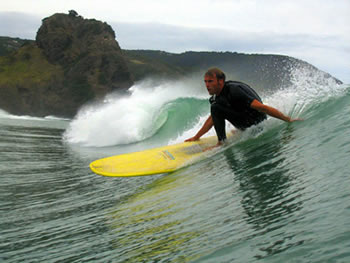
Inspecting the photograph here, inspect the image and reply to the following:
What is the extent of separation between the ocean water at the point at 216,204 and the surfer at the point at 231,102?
0.42m

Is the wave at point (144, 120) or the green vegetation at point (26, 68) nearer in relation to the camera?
the wave at point (144, 120)

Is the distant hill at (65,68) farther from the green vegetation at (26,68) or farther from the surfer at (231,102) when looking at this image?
the surfer at (231,102)

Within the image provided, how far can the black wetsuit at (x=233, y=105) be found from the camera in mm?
5531

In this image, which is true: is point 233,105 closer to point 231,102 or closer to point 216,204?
point 231,102

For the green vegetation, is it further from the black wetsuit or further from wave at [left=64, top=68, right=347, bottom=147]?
the black wetsuit

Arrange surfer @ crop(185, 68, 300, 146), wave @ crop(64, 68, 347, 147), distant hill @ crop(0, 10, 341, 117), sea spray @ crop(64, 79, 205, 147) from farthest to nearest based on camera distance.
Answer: distant hill @ crop(0, 10, 341, 117)
sea spray @ crop(64, 79, 205, 147)
wave @ crop(64, 68, 347, 147)
surfer @ crop(185, 68, 300, 146)

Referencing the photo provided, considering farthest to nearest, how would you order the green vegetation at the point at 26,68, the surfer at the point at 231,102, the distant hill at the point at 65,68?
the green vegetation at the point at 26,68 → the distant hill at the point at 65,68 → the surfer at the point at 231,102

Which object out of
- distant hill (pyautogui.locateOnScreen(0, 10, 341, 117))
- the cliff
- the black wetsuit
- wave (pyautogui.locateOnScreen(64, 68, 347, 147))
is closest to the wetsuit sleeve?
the black wetsuit

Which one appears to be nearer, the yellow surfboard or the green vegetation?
the yellow surfboard

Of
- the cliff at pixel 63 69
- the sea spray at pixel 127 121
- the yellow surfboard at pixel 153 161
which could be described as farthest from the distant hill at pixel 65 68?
the yellow surfboard at pixel 153 161

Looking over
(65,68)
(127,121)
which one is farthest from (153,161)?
(65,68)

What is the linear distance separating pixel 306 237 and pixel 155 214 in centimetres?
176

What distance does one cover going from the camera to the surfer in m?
5.50

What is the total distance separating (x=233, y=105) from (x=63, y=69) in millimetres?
116629
